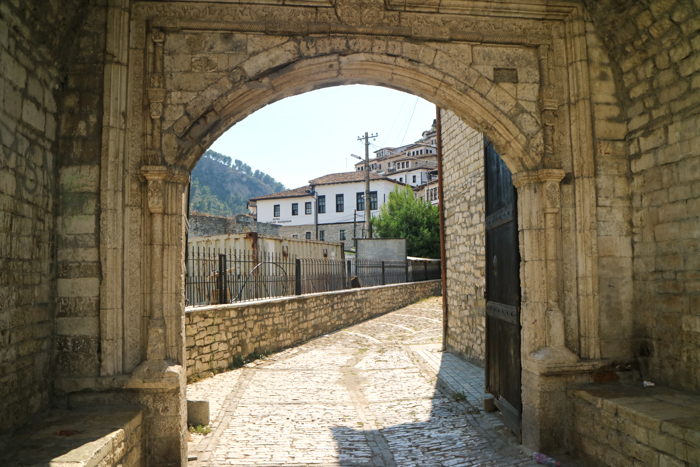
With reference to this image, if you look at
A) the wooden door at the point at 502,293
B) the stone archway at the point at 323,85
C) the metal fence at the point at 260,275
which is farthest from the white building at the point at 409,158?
the stone archway at the point at 323,85

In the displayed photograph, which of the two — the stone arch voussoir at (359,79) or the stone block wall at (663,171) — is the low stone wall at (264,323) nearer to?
the stone arch voussoir at (359,79)

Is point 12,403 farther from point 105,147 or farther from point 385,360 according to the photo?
point 385,360

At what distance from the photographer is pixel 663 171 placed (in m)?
4.46

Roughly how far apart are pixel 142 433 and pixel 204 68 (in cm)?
323

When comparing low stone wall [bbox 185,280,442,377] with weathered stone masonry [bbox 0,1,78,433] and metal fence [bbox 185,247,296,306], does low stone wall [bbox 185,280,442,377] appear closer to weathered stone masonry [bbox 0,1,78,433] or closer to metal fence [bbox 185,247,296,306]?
metal fence [bbox 185,247,296,306]

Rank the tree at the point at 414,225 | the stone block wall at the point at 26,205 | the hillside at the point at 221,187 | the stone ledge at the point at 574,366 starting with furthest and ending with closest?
the hillside at the point at 221,187 < the tree at the point at 414,225 < the stone ledge at the point at 574,366 < the stone block wall at the point at 26,205

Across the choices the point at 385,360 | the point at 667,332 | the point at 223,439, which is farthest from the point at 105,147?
the point at 385,360

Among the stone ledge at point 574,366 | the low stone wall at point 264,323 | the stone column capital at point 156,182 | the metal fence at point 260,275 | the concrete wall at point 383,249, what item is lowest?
the low stone wall at point 264,323

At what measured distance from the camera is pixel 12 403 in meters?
3.51

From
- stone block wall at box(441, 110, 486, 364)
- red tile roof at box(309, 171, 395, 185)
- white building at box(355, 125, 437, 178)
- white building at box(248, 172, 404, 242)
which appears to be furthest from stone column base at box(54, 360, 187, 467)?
white building at box(355, 125, 437, 178)

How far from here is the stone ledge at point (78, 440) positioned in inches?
118

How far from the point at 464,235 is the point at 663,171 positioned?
4685mm

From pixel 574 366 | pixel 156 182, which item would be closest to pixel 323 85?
pixel 156 182

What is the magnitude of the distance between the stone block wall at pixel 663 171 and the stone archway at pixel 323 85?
0.45m
